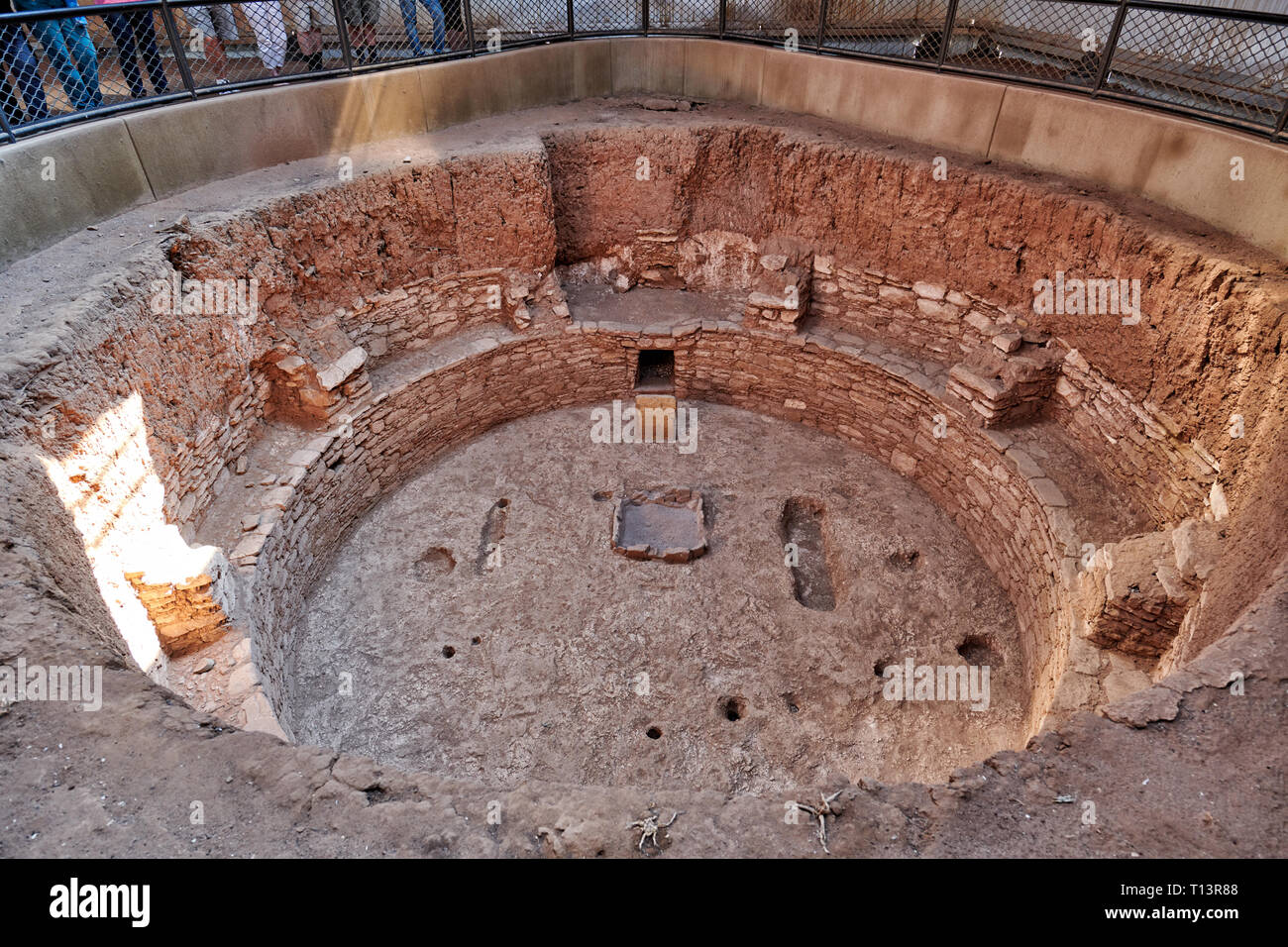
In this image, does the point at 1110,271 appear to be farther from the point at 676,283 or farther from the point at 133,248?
the point at 133,248

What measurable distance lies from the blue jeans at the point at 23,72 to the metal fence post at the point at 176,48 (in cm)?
94

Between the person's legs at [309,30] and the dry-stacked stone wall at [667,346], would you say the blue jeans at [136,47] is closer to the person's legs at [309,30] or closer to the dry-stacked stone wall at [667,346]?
the person's legs at [309,30]

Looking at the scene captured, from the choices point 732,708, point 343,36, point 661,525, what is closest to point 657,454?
point 661,525

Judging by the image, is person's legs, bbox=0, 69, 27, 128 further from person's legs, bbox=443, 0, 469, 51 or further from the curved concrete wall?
person's legs, bbox=443, 0, 469, 51

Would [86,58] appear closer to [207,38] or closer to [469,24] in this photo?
[207,38]

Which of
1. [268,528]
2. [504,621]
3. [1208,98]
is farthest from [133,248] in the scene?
[1208,98]

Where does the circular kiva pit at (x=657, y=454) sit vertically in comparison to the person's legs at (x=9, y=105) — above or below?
below

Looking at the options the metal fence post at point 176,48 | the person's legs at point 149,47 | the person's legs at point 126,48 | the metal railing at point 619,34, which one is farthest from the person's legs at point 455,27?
the person's legs at point 126,48

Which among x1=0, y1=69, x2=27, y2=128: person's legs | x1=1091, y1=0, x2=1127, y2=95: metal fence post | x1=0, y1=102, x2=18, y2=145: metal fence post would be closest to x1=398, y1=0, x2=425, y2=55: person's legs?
x1=0, y1=69, x2=27, y2=128: person's legs

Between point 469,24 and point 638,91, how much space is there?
7.05 ft

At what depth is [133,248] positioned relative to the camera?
5.31 meters

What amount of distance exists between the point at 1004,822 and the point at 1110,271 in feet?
15.2

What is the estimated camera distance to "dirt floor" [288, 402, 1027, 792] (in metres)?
5.04

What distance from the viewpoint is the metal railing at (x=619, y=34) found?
18.2 feet
